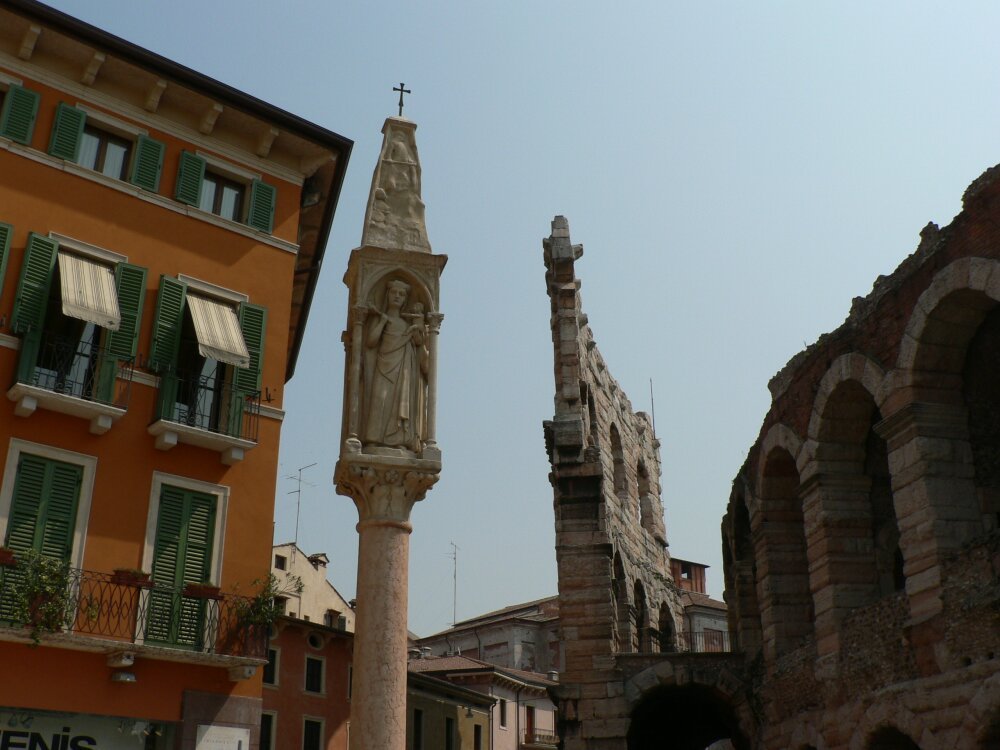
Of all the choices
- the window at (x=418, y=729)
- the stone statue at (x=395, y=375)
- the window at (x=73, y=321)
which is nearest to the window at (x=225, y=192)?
the window at (x=73, y=321)

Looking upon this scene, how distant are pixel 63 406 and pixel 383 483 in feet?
16.4

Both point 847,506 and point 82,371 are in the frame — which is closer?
point 82,371

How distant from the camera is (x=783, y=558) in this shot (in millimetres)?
19875

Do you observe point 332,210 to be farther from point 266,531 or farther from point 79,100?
point 266,531

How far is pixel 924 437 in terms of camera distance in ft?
48.3

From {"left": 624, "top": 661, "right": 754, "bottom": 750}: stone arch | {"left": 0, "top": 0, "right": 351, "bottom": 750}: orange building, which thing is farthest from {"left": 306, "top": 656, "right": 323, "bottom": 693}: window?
{"left": 0, "top": 0, "right": 351, "bottom": 750}: orange building

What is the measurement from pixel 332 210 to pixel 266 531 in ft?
22.9

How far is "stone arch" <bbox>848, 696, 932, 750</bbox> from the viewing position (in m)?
14.0

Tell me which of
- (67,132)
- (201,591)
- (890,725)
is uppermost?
(67,132)

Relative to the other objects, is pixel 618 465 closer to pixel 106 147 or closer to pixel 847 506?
pixel 847 506

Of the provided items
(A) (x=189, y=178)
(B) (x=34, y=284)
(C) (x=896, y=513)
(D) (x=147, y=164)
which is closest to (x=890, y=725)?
(C) (x=896, y=513)

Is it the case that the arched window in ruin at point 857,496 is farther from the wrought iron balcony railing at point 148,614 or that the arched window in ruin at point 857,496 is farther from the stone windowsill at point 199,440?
the stone windowsill at point 199,440

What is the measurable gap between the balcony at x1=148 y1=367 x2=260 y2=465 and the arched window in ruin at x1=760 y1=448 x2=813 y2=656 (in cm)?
989

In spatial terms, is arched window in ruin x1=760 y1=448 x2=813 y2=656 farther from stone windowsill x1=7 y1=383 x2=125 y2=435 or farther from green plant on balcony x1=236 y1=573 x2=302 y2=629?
stone windowsill x1=7 y1=383 x2=125 y2=435
